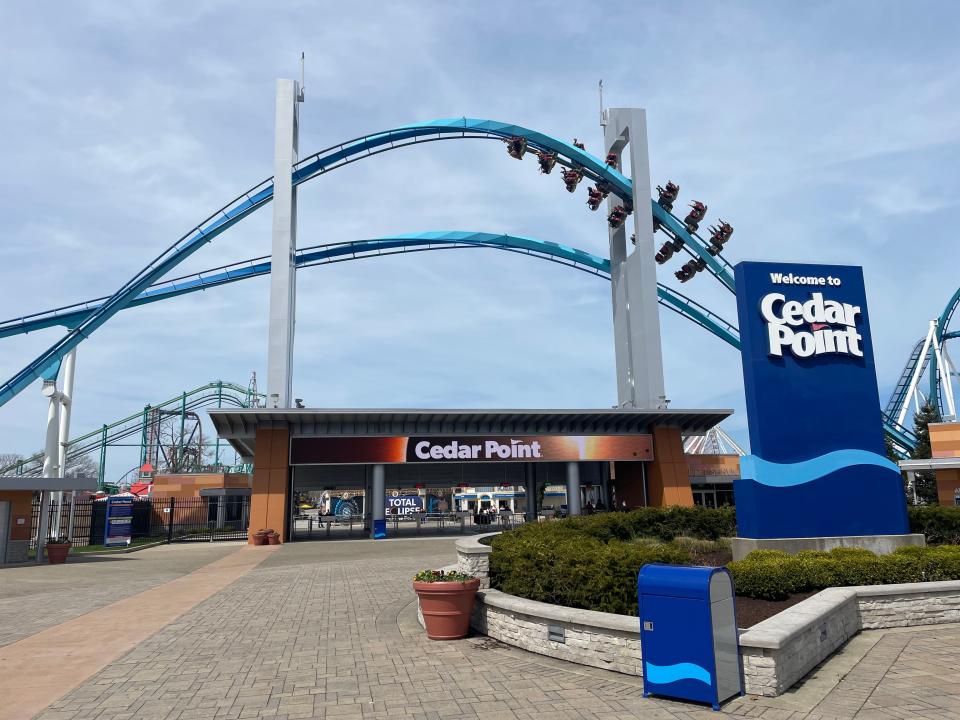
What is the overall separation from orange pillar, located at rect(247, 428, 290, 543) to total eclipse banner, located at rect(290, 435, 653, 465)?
0.54 meters

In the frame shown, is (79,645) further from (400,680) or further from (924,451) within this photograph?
(924,451)

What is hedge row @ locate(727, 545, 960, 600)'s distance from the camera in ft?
35.6

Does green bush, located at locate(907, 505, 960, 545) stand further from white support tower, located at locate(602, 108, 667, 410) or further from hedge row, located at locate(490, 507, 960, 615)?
white support tower, located at locate(602, 108, 667, 410)

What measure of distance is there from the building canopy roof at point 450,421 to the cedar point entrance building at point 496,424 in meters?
0.07

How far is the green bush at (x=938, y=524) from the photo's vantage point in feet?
56.7

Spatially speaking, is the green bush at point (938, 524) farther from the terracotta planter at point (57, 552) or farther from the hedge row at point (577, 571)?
the terracotta planter at point (57, 552)

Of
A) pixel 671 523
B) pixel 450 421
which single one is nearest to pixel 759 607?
pixel 671 523

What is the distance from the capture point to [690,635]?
7.04m

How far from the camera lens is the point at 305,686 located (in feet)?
26.0

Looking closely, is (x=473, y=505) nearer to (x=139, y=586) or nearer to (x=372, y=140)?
(x=372, y=140)

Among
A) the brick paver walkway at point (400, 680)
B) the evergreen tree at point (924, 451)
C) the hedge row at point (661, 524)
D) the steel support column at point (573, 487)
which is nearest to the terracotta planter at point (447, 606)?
the brick paver walkway at point (400, 680)

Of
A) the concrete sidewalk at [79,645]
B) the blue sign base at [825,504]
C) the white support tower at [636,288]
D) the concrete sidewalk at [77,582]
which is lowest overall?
the concrete sidewalk at [77,582]

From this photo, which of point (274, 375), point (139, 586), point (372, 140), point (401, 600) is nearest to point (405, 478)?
point (274, 375)

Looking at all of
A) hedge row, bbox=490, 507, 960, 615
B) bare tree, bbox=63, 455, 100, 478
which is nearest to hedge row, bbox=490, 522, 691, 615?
hedge row, bbox=490, 507, 960, 615
